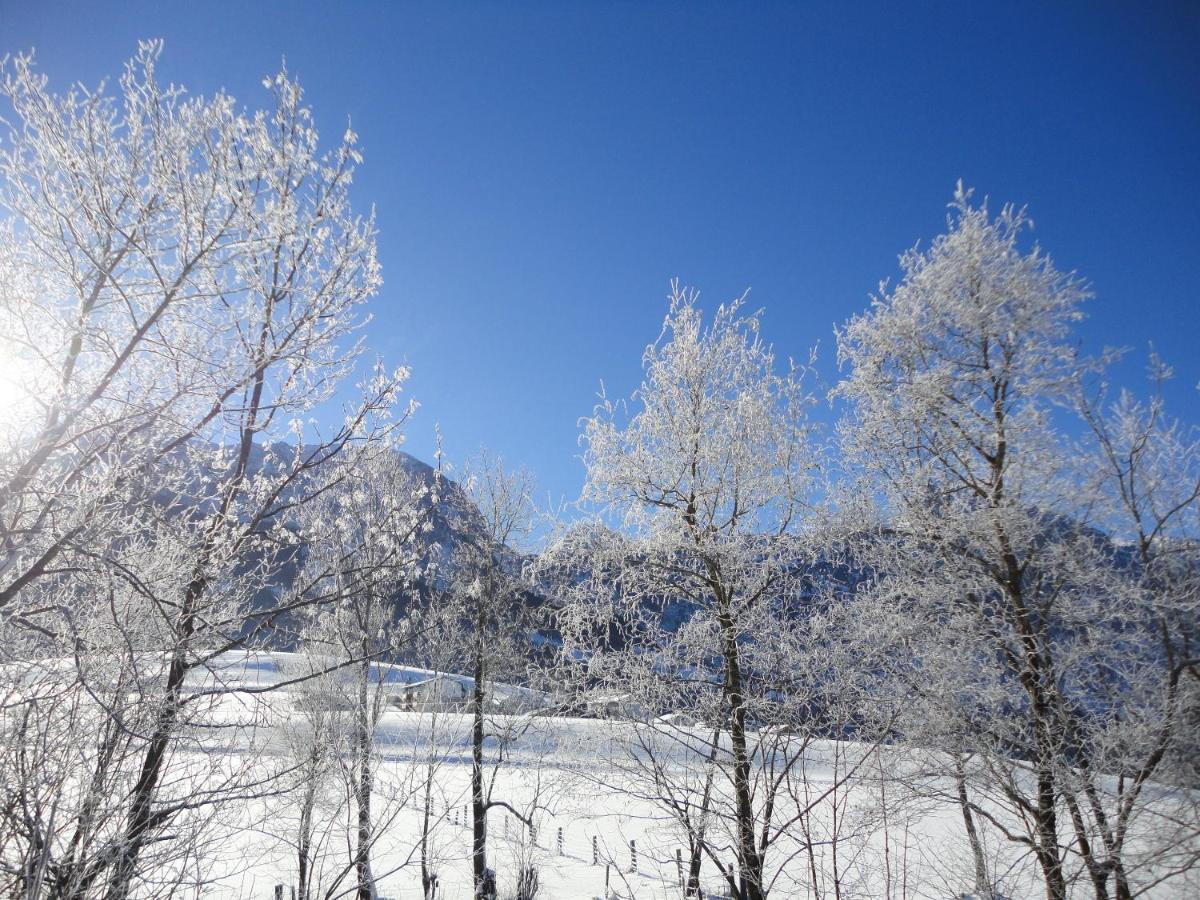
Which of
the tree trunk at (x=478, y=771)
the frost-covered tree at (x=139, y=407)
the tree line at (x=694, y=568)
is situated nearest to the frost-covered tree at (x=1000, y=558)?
the tree line at (x=694, y=568)

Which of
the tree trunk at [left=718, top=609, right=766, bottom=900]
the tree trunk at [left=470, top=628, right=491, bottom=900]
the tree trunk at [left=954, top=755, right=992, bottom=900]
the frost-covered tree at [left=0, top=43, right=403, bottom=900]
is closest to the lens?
the frost-covered tree at [left=0, top=43, right=403, bottom=900]

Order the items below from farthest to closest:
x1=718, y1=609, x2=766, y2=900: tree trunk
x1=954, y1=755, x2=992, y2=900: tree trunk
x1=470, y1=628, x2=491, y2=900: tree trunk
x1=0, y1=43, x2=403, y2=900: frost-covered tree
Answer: x1=470, y1=628, x2=491, y2=900: tree trunk < x1=954, y1=755, x2=992, y2=900: tree trunk < x1=718, y1=609, x2=766, y2=900: tree trunk < x1=0, y1=43, x2=403, y2=900: frost-covered tree

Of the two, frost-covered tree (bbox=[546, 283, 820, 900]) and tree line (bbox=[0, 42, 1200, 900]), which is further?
frost-covered tree (bbox=[546, 283, 820, 900])

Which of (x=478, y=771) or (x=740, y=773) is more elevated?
(x=740, y=773)

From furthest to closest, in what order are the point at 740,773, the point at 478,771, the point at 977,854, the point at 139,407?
1. the point at 478,771
2. the point at 977,854
3. the point at 740,773
4. the point at 139,407

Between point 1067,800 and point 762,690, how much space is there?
103 inches

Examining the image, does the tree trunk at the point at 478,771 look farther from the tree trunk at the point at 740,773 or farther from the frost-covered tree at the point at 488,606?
the tree trunk at the point at 740,773

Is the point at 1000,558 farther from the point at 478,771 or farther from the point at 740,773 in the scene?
the point at 478,771

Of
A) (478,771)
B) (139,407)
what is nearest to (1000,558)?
(139,407)

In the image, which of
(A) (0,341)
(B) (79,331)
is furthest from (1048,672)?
(A) (0,341)

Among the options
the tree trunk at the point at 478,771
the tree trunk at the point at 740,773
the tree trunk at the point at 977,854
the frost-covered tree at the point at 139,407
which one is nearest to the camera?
the frost-covered tree at the point at 139,407

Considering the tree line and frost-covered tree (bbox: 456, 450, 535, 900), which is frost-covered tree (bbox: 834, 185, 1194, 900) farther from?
frost-covered tree (bbox: 456, 450, 535, 900)

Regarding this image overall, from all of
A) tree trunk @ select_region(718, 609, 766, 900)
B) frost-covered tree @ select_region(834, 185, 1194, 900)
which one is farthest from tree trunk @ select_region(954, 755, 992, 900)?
tree trunk @ select_region(718, 609, 766, 900)

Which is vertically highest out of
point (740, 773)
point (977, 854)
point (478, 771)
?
point (740, 773)
